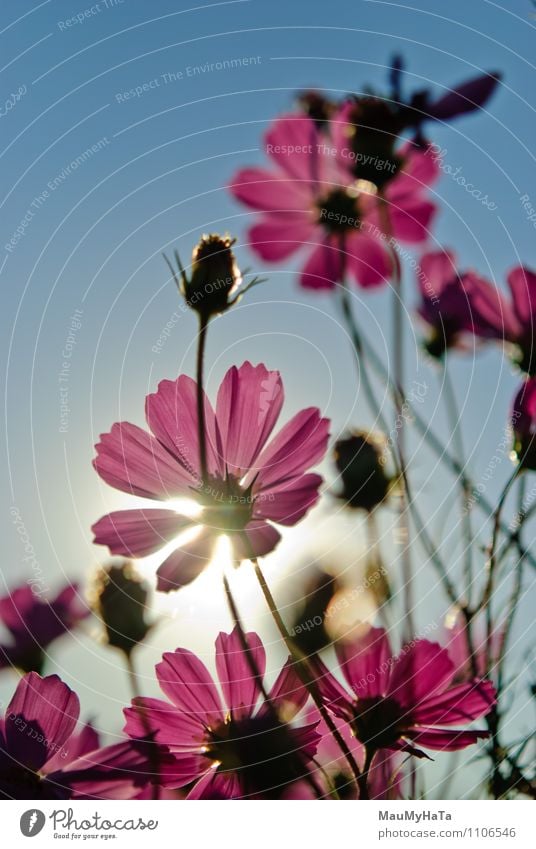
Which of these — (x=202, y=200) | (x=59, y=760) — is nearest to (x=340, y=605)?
(x=59, y=760)

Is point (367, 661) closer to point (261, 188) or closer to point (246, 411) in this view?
point (246, 411)

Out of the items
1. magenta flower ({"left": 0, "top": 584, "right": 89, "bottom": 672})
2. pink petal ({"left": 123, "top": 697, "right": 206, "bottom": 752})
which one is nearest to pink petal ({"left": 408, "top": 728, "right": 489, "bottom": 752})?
pink petal ({"left": 123, "top": 697, "right": 206, "bottom": 752})

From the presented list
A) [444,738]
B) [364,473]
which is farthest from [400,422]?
[444,738]

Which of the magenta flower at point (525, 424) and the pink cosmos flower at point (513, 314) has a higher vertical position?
the pink cosmos flower at point (513, 314)

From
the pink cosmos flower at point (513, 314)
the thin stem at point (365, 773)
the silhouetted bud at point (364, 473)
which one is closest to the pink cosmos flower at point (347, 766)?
the thin stem at point (365, 773)

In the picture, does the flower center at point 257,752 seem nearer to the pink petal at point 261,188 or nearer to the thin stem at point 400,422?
the thin stem at point 400,422

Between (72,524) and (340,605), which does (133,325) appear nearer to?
(72,524)

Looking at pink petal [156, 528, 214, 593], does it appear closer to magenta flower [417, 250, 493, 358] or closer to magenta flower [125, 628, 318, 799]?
magenta flower [125, 628, 318, 799]
